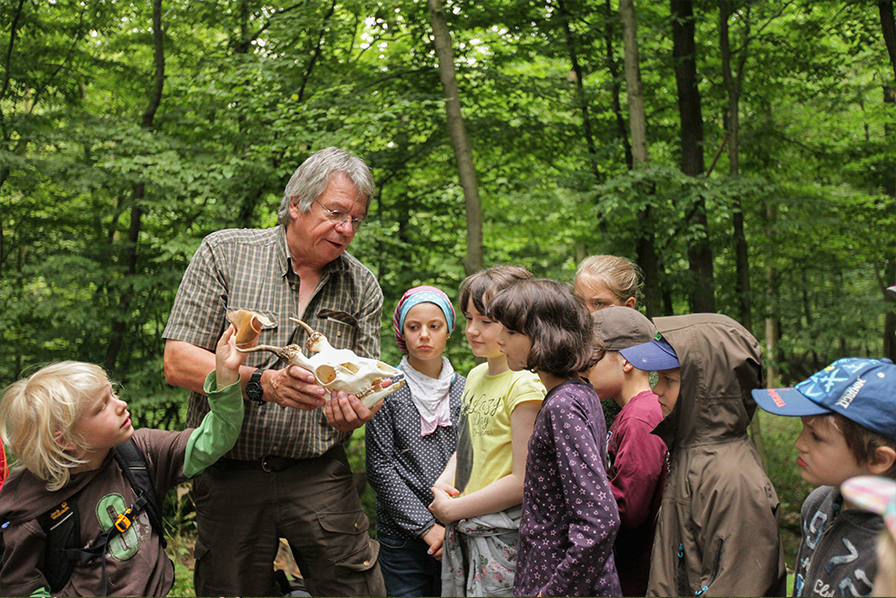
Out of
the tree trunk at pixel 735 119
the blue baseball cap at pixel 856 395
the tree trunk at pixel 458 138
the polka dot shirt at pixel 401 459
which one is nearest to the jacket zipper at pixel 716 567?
the blue baseball cap at pixel 856 395

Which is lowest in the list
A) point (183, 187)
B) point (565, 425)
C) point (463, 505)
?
point (463, 505)

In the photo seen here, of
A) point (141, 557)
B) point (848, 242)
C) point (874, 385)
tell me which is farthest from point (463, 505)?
point (848, 242)

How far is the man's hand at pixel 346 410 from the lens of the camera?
7.46ft

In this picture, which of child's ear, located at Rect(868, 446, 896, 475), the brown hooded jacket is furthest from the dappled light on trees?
child's ear, located at Rect(868, 446, 896, 475)

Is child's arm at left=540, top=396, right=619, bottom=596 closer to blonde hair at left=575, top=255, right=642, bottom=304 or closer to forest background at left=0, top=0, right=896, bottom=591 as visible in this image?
blonde hair at left=575, top=255, right=642, bottom=304

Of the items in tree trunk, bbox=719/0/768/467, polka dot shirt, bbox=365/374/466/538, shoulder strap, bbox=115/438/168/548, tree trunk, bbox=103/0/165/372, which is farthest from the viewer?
tree trunk, bbox=719/0/768/467

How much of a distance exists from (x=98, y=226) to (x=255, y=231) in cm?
632

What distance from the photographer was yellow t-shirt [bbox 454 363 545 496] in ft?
7.80

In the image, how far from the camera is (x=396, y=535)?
9.28 ft

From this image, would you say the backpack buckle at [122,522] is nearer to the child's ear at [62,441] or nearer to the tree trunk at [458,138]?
the child's ear at [62,441]

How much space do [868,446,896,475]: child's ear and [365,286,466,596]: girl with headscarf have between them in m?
1.65

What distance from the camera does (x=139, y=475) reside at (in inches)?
88.0

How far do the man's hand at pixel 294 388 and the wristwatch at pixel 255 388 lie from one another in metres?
0.04

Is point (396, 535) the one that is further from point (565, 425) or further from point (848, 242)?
point (848, 242)
